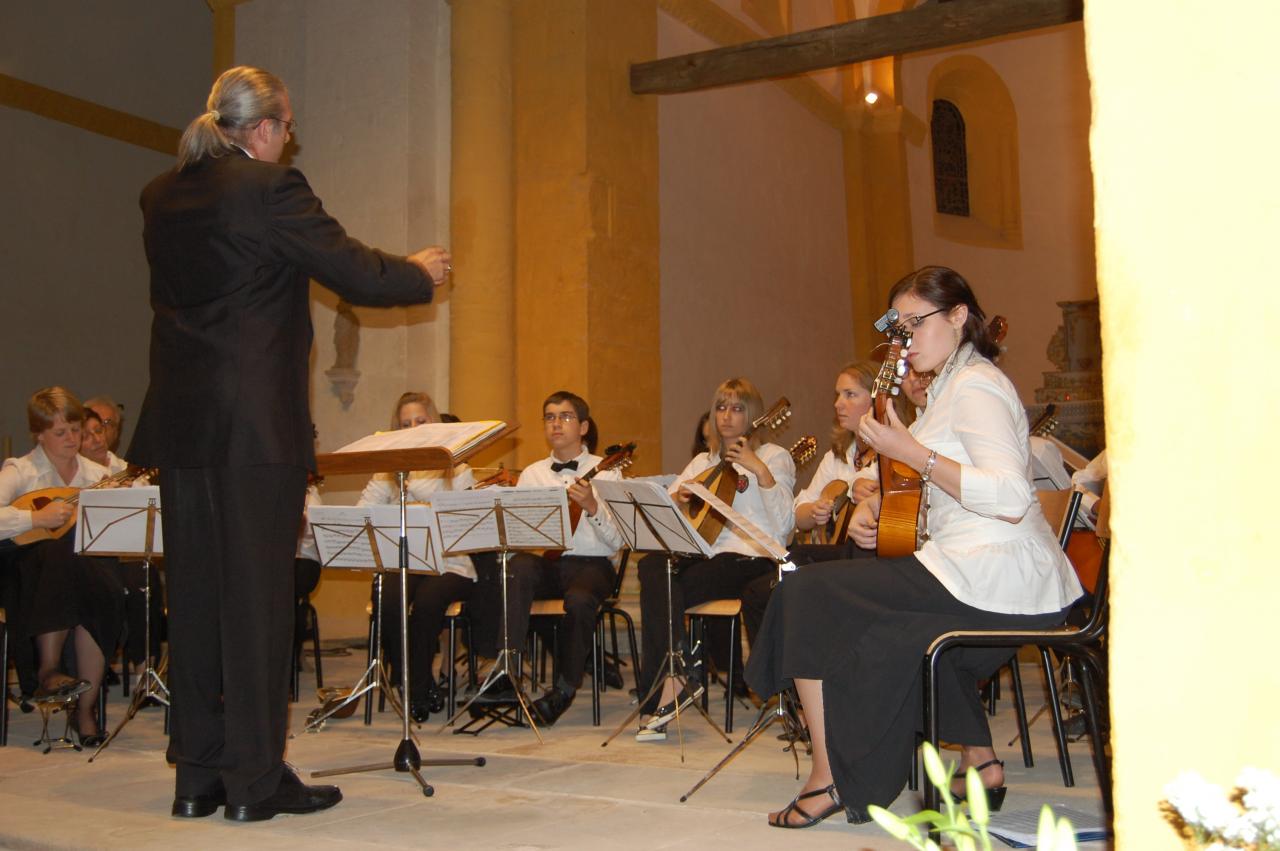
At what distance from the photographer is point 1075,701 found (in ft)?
15.9

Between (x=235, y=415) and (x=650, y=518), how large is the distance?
1729 millimetres

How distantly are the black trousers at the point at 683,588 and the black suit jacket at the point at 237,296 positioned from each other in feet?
7.41

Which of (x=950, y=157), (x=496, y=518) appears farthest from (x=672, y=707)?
(x=950, y=157)

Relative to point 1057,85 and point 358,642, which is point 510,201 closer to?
point 358,642

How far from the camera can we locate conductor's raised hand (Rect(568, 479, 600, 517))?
Answer: 5480mm

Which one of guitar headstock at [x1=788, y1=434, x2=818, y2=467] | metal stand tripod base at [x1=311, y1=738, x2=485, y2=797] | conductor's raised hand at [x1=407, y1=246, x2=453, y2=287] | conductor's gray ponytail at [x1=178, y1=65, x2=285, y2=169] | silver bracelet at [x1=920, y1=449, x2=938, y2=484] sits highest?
conductor's gray ponytail at [x1=178, y1=65, x2=285, y2=169]

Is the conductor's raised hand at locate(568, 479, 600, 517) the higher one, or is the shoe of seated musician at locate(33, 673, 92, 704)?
the conductor's raised hand at locate(568, 479, 600, 517)

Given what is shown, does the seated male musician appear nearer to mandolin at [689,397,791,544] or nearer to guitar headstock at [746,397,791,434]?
mandolin at [689,397,791,544]

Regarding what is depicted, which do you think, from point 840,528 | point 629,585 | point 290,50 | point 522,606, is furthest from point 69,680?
point 290,50

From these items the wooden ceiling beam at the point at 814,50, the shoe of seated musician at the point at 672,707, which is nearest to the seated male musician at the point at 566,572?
the shoe of seated musician at the point at 672,707

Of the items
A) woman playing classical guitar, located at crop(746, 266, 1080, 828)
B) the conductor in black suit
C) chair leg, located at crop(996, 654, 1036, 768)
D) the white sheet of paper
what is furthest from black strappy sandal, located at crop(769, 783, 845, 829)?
the white sheet of paper

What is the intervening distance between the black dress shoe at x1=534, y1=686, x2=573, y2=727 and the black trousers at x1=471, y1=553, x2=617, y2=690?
0.08 m

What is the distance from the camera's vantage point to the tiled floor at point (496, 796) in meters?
3.21

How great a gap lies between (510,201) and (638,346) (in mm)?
1566
